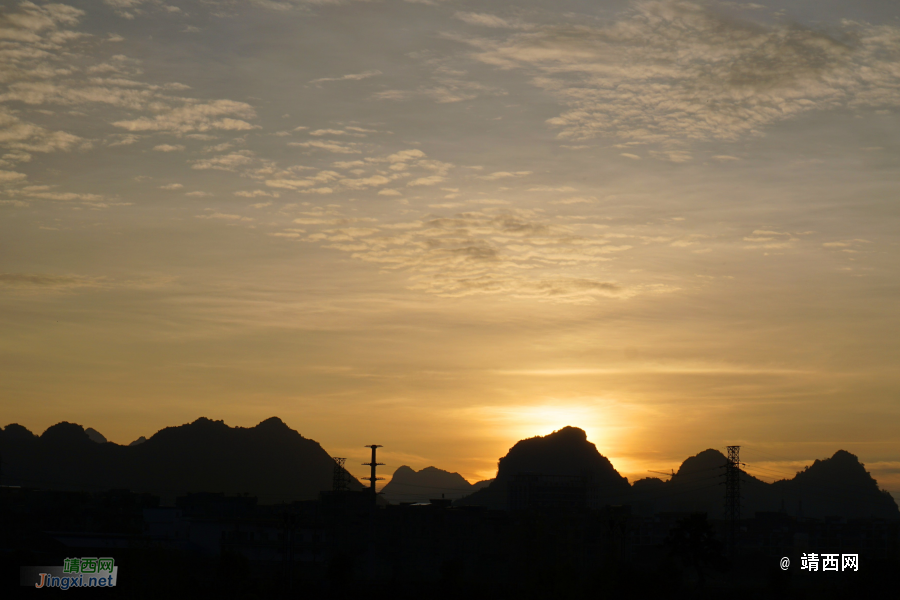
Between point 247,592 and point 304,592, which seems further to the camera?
point 304,592

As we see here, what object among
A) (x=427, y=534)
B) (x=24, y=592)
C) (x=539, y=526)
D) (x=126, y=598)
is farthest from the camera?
(x=427, y=534)

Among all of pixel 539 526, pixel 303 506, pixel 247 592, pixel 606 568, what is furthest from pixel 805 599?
pixel 303 506

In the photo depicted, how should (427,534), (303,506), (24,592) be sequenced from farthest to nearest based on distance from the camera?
1. (303,506)
2. (427,534)
3. (24,592)

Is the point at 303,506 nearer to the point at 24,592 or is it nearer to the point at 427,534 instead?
the point at 427,534

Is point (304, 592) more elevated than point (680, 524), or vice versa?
point (680, 524)

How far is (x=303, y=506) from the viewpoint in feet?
467

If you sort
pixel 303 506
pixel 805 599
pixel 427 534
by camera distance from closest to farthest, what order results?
pixel 805 599, pixel 427 534, pixel 303 506

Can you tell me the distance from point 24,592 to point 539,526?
6581cm

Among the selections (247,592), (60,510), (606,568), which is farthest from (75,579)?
(60,510)

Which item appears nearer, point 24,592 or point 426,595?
point 24,592

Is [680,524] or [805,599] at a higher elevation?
[680,524]

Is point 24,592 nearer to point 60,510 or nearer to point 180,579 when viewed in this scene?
point 180,579

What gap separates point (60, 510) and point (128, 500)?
10805 mm

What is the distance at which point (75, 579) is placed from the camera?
210 feet
